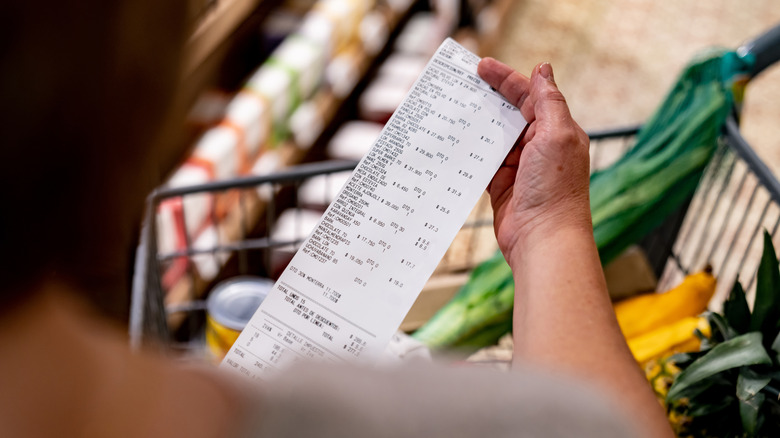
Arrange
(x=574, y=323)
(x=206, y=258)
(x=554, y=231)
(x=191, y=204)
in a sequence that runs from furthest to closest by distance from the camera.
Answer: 1. (x=206, y=258)
2. (x=191, y=204)
3. (x=554, y=231)
4. (x=574, y=323)

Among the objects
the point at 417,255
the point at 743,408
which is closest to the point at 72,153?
the point at 417,255

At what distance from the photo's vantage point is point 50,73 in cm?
31

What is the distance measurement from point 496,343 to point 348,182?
2.27 ft

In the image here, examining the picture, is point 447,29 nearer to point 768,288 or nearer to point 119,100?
point 768,288

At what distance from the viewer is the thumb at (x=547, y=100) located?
0.92m

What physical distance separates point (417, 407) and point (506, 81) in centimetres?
67

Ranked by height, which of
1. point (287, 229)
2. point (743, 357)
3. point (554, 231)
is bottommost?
point (743, 357)

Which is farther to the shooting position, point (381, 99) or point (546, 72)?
point (381, 99)

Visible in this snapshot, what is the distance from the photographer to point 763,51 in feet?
4.59

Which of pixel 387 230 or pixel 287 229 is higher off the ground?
pixel 287 229

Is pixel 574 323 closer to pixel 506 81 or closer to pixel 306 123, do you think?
pixel 506 81

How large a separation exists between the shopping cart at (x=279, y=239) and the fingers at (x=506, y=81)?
0.39 m

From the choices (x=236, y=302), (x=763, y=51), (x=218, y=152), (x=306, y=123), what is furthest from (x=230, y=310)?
(x=763, y=51)

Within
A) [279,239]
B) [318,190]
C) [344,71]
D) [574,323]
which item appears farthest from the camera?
[344,71]
